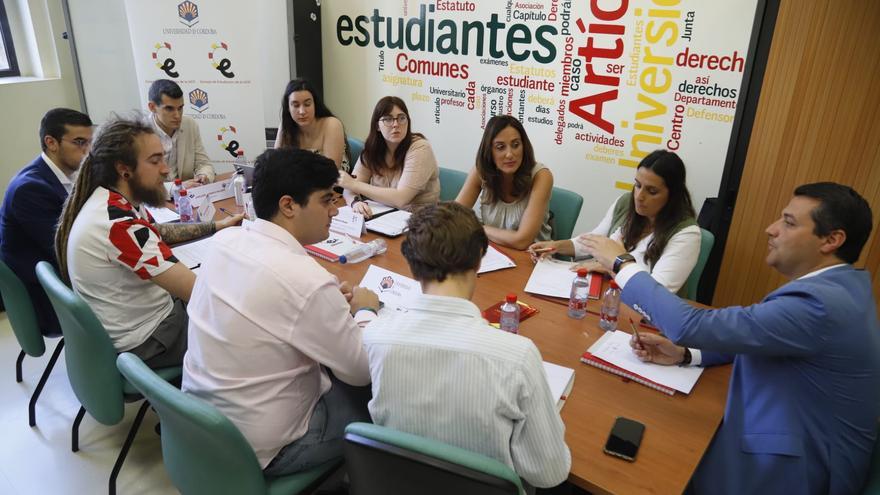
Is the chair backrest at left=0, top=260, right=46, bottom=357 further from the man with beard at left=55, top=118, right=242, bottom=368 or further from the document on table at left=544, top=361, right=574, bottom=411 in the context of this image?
the document on table at left=544, top=361, right=574, bottom=411

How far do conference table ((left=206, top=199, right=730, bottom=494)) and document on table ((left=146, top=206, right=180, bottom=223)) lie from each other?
1.76 meters

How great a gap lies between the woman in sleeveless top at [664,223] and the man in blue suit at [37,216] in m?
2.23

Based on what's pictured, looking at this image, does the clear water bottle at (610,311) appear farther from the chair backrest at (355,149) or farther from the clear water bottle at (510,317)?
the chair backrest at (355,149)

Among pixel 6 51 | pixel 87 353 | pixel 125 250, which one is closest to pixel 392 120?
pixel 125 250

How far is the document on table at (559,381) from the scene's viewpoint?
1.55 meters

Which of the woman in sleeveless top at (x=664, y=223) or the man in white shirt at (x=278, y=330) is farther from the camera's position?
the woman in sleeveless top at (x=664, y=223)

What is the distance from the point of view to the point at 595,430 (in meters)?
1.45

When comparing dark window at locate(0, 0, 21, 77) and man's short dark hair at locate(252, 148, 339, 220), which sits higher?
dark window at locate(0, 0, 21, 77)

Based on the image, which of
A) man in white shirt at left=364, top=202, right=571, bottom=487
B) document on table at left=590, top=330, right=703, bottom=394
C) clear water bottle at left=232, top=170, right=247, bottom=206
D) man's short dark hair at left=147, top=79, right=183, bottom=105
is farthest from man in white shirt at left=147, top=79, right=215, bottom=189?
document on table at left=590, top=330, right=703, bottom=394

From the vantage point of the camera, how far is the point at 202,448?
1.42 metres

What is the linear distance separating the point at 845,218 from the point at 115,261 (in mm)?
2214

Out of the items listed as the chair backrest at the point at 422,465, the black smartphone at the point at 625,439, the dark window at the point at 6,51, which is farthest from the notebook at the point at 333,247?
the dark window at the point at 6,51

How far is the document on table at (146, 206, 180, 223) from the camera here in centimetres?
Answer: 285

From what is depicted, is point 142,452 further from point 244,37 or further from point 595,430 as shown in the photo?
point 244,37
